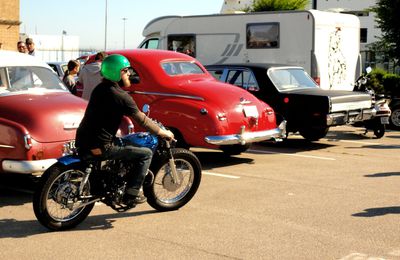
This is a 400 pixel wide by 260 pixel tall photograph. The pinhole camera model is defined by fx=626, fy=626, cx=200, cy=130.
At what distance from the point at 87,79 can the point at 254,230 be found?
552 cm

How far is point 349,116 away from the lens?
1227 cm

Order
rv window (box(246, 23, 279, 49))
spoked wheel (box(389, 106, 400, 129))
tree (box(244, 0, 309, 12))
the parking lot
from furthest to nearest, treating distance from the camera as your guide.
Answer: tree (box(244, 0, 309, 12)) < rv window (box(246, 23, 279, 49)) < spoked wheel (box(389, 106, 400, 129)) < the parking lot

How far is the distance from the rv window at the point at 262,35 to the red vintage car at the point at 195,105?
771cm

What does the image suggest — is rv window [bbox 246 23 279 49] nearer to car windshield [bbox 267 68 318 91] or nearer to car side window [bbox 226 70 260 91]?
car windshield [bbox 267 68 318 91]

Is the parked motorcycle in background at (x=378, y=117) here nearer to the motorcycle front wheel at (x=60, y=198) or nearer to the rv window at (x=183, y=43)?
the rv window at (x=183, y=43)

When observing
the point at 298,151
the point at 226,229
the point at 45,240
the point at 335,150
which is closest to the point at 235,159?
the point at 298,151

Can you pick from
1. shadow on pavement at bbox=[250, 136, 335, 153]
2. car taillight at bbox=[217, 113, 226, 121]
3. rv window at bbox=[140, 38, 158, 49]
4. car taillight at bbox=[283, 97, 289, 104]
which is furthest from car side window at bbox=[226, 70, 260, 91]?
rv window at bbox=[140, 38, 158, 49]

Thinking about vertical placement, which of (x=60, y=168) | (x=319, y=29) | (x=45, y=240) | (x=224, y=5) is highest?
(x=224, y=5)

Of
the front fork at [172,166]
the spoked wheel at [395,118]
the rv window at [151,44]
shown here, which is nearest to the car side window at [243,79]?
the spoked wheel at [395,118]

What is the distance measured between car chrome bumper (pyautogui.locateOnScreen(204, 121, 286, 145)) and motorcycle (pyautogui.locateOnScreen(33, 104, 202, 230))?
232 cm

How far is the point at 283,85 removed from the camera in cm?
1252

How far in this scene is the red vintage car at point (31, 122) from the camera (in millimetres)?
7148

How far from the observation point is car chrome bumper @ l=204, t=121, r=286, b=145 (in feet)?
31.2

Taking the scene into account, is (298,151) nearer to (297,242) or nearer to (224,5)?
(297,242)
